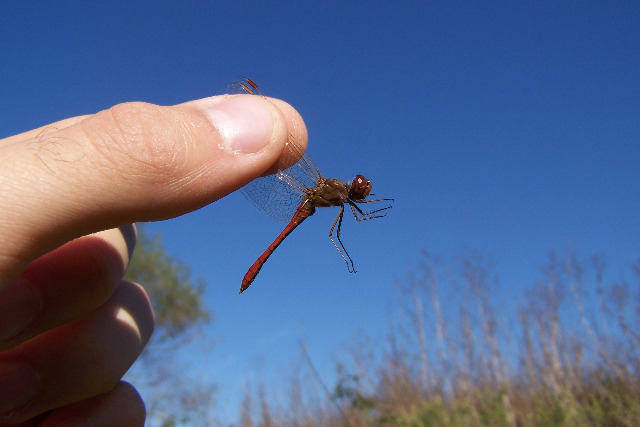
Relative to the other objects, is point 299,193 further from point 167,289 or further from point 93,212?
point 167,289

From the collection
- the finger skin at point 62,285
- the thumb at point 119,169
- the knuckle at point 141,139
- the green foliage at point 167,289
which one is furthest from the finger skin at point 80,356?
the green foliage at point 167,289

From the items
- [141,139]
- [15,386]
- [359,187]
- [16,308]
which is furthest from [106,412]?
[359,187]

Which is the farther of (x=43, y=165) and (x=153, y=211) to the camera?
(x=153, y=211)

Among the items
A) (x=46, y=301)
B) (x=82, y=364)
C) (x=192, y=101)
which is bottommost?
(x=82, y=364)

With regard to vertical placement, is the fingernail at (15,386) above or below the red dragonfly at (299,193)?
below

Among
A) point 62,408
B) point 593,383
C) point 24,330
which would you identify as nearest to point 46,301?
point 24,330

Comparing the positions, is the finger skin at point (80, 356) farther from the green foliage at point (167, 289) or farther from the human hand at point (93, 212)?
the green foliage at point (167, 289)

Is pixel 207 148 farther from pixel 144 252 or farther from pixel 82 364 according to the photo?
pixel 144 252
